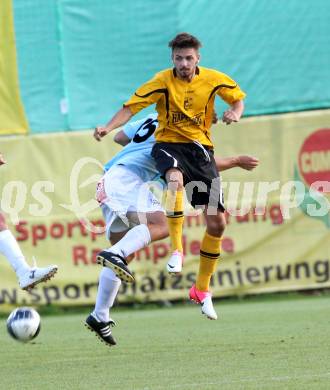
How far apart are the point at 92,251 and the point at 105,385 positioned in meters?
6.24

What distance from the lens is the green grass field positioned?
609 cm

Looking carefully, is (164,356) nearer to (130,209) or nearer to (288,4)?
(130,209)

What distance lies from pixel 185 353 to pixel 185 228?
490 centimetres

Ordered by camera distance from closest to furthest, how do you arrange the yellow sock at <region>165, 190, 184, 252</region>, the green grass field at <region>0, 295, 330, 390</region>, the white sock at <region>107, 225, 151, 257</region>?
the green grass field at <region>0, 295, 330, 390</region>, the white sock at <region>107, 225, 151, 257</region>, the yellow sock at <region>165, 190, 184, 252</region>

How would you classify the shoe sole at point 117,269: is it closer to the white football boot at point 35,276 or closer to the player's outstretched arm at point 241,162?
the white football boot at point 35,276

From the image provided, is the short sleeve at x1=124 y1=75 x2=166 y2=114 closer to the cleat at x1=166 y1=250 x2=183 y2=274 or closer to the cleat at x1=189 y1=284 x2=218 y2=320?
the cleat at x1=166 y1=250 x2=183 y2=274

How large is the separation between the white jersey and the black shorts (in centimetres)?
18

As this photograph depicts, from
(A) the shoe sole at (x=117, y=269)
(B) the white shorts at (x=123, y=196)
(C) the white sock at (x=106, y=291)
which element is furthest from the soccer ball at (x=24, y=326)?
(B) the white shorts at (x=123, y=196)

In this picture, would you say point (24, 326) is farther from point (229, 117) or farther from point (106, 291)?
point (229, 117)

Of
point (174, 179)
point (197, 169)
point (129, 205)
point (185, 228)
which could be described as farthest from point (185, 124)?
point (185, 228)

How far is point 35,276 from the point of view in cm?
729

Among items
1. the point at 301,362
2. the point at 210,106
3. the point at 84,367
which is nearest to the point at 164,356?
the point at 84,367

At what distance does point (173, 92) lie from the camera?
25.3 ft

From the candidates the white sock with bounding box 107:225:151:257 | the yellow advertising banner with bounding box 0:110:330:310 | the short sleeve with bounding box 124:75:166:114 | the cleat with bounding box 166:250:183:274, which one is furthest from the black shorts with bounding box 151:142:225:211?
the yellow advertising banner with bounding box 0:110:330:310
